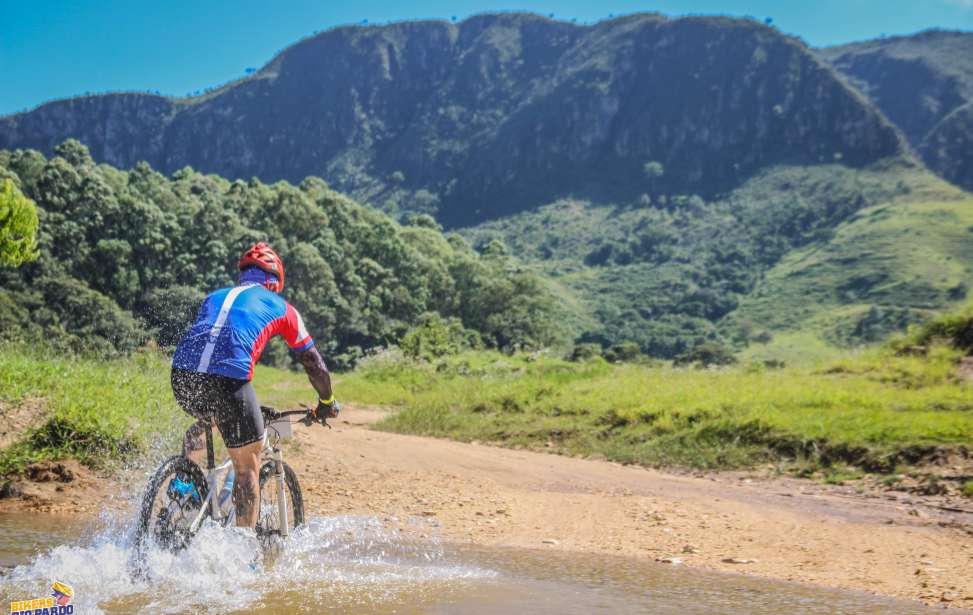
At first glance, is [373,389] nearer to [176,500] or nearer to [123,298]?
[176,500]

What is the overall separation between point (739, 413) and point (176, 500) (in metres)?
8.66

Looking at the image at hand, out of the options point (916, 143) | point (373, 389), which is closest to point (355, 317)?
point (373, 389)

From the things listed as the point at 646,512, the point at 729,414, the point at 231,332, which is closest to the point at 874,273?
the point at 729,414

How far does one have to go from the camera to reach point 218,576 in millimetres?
4770

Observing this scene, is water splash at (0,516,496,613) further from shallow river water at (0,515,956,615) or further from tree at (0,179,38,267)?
tree at (0,179,38,267)

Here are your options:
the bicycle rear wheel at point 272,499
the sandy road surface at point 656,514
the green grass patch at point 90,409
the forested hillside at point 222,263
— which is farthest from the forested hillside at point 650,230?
the bicycle rear wheel at point 272,499

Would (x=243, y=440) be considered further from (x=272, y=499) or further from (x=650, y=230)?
(x=650, y=230)

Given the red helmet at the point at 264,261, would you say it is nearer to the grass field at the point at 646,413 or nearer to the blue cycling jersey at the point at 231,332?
the blue cycling jersey at the point at 231,332

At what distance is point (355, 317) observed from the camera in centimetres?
5066

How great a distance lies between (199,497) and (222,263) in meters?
43.7

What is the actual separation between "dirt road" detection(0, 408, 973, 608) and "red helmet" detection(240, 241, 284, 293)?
2.77 meters

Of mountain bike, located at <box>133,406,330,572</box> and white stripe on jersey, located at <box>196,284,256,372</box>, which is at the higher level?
white stripe on jersey, located at <box>196,284,256,372</box>

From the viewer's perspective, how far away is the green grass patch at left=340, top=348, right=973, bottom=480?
1000cm

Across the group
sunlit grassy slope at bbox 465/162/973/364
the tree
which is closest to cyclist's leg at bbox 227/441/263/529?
the tree
